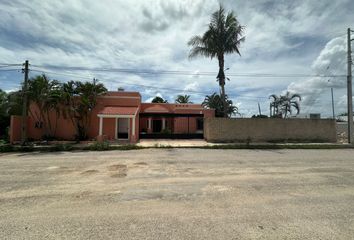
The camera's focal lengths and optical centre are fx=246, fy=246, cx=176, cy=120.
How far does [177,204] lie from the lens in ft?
17.7

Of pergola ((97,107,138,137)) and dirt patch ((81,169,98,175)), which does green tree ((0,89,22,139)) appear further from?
dirt patch ((81,169,98,175))

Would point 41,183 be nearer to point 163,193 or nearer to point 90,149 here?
point 163,193

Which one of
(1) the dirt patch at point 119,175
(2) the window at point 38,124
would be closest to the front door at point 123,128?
(2) the window at point 38,124

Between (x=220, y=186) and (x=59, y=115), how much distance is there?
774 inches

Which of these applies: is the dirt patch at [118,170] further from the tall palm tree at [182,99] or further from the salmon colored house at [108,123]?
the tall palm tree at [182,99]

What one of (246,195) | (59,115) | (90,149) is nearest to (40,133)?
(59,115)

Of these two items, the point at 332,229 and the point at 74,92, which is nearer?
the point at 332,229

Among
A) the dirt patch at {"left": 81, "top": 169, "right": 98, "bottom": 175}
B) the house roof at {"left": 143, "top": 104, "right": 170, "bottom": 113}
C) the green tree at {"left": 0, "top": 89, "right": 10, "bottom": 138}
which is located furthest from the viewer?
the house roof at {"left": 143, "top": 104, "right": 170, "bottom": 113}

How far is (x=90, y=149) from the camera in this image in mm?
17250

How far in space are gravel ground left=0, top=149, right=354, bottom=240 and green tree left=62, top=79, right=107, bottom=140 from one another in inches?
516

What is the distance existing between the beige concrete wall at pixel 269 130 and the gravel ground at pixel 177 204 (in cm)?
1377

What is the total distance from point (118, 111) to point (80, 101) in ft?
11.1

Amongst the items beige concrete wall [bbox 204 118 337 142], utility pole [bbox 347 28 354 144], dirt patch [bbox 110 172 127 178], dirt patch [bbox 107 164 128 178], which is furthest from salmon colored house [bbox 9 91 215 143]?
utility pole [bbox 347 28 354 144]

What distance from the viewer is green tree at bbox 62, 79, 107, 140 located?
70.7 ft
